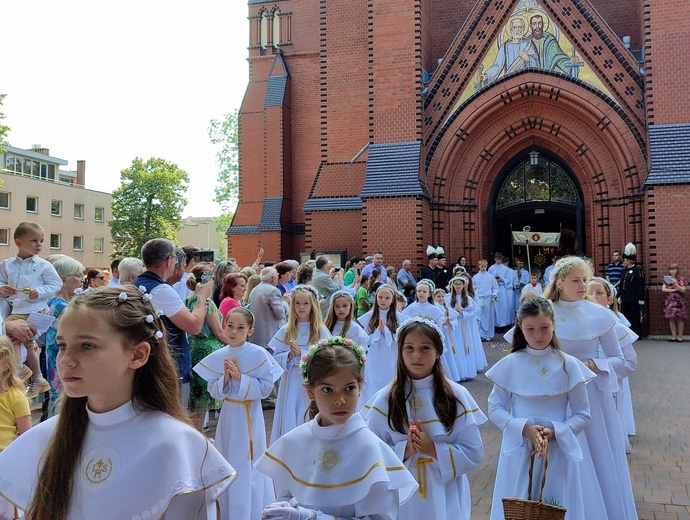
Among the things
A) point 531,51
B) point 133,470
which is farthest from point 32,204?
point 133,470

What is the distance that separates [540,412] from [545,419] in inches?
2.7

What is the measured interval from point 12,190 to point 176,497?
5071cm

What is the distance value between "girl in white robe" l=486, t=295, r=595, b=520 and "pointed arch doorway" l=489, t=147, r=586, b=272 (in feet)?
49.8

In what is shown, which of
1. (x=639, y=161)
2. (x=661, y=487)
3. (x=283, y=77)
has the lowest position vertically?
(x=661, y=487)

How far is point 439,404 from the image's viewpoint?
3.72 meters

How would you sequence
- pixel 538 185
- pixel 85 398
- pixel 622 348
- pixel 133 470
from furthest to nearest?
1. pixel 538 185
2. pixel 622 348
3. pixel 85 398
4. pixel 133 470

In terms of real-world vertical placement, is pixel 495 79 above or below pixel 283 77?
below

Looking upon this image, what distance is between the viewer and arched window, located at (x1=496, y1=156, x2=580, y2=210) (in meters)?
19.4

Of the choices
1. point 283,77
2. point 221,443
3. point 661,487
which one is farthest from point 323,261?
point 283,77

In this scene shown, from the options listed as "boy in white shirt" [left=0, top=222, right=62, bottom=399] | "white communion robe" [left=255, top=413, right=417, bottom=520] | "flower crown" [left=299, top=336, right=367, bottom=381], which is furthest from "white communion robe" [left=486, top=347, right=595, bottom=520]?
"boy in white shirt" [left=0, top=222, right=62, bottom=399]

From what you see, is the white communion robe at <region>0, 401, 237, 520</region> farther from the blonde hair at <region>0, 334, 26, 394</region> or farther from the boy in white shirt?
the boy in white shirt

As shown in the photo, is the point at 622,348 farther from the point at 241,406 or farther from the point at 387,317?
the point at 241,406

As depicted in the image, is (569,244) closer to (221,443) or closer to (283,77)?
(283,77)

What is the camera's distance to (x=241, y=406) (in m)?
5.45
